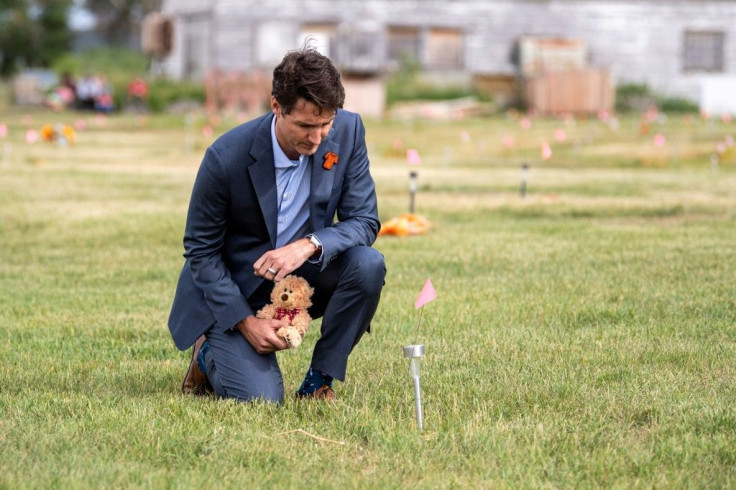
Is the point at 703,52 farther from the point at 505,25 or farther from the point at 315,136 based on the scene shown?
the point at 315,136

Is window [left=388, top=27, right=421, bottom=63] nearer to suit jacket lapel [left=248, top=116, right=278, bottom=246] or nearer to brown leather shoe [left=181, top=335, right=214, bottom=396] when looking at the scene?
brown leather shoe [left=181, top=335, right=214, bottom=396]

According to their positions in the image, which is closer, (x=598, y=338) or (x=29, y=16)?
(x=598, y=338)

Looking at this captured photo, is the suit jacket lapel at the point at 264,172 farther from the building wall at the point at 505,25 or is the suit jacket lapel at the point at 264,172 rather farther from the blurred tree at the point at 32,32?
the blurred tree at the point at 32,32

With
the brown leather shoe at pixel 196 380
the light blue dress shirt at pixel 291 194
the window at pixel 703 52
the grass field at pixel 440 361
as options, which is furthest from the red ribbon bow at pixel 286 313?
the window at pixel 703 52

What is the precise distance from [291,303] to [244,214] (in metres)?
0.43

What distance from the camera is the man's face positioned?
4867 mm

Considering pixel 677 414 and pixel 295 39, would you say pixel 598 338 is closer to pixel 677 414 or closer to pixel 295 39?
pixel 677 414

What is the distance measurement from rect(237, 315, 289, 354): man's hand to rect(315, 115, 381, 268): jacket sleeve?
1.43 ft

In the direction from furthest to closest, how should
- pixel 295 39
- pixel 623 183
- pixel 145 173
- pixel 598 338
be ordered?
pixel 295 39 < pixel 145 173 < pixel 623 183 < pixel 598 338

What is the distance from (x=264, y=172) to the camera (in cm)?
518

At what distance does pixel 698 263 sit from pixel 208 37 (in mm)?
29024

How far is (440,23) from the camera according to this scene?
37.2 metres

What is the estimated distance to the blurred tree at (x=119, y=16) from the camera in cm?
6494

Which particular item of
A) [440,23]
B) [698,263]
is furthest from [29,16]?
[698,263]
